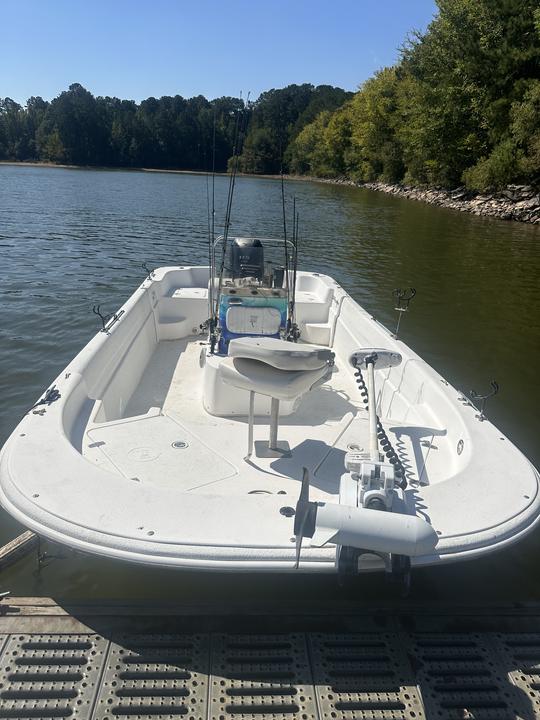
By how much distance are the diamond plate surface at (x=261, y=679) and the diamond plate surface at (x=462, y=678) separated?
1.79ft

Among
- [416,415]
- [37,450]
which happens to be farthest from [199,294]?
[37,450]

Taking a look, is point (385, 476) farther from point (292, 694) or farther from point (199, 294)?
point (199, 294)

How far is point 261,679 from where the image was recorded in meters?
2.28

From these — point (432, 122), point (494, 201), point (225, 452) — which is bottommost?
point (225, 452)

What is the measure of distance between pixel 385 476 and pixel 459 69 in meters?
33.6

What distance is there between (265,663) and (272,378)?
53.2 inches

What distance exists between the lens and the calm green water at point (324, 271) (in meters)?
3.08

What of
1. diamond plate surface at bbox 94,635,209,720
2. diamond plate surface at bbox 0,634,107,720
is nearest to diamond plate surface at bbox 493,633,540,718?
diamond plate surface at bbox 94,635,209,720

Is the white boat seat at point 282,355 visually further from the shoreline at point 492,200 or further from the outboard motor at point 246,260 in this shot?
the shoreline at point 492,200

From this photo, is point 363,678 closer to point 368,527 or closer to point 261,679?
point 261,679

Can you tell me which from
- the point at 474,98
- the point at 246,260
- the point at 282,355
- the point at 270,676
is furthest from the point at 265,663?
the point at 474,98

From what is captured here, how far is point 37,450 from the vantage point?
104 inches

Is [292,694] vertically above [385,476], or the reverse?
[385,476]

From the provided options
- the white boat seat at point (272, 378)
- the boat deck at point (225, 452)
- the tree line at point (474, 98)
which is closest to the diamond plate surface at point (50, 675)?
the boat deck at point (225, 452)
